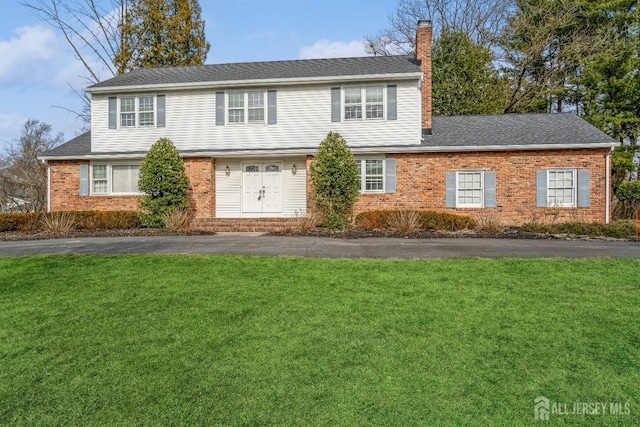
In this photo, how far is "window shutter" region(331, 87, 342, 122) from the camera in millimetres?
17578

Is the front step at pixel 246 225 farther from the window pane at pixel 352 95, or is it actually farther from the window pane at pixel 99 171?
the window pane at pixel 352 95

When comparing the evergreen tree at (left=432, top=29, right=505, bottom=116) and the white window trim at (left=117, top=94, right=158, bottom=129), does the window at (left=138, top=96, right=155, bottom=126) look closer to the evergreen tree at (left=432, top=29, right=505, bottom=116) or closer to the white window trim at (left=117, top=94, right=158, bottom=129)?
the white window trim at (left=117, top=94, right=158, bottom=129)

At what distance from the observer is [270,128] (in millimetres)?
17969

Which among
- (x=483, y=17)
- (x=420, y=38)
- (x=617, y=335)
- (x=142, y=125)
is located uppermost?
(x=483, y=17)

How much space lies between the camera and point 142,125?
18.6 metres

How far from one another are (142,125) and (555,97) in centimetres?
2480

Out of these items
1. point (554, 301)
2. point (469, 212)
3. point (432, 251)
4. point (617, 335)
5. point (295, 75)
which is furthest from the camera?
point (295, 75)

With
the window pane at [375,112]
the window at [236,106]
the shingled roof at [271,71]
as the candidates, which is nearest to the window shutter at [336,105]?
the shingled roof at [271,71]

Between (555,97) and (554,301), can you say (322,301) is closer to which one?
(554,301)

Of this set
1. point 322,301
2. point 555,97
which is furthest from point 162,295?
point 555,97

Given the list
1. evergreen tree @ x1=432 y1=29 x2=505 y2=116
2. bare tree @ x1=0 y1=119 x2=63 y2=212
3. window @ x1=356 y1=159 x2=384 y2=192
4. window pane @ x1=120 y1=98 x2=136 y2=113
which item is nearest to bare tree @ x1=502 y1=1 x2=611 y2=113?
evergreen tree @ x1=432 y1=29 x2=505 y2=116

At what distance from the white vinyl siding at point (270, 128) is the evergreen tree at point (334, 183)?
1807 millimetres

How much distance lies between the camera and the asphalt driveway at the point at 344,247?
956 cm

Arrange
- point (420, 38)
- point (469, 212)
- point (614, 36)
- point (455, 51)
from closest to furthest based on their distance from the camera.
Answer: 1. point (469, 212)
2. point (420, 38)
3. point (455, 51)
4. point (614, 36)
